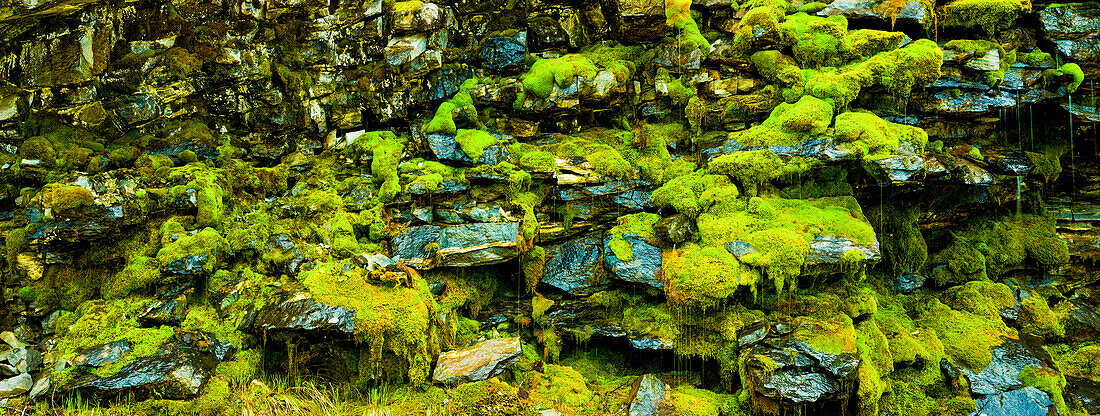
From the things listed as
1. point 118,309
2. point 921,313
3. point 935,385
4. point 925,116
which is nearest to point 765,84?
point 925,116

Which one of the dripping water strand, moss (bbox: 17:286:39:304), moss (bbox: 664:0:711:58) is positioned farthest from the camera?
moss (bbox: 664:0:711:58)

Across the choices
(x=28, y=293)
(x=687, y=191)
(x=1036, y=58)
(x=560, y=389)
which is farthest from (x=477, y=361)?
(x=1036, y=58)

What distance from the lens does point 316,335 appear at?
24.5 feet

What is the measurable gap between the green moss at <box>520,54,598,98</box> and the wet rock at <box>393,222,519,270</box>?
2.62 m

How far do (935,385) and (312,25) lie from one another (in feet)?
37.2

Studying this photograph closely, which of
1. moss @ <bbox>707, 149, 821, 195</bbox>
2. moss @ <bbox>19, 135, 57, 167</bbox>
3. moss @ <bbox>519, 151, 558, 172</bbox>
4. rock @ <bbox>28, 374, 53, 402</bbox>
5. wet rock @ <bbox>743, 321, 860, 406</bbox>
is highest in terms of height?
moss @ <bbox>19, 135, 57, 167</bbox>

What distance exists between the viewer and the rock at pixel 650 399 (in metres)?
7.22

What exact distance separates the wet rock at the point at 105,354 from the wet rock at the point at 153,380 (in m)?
0.22

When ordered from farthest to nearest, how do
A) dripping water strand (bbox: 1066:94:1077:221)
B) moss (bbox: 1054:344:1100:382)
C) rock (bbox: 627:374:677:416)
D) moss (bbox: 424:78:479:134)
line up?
moss (bbox: 424:78:479:134)
dripping water strand (bbox: 1066:94:1077:221)
moss (bbox: 1054:344:1100:382)
rock (bbox: 627:374:677:416)

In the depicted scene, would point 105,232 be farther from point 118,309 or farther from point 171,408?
point 171,408

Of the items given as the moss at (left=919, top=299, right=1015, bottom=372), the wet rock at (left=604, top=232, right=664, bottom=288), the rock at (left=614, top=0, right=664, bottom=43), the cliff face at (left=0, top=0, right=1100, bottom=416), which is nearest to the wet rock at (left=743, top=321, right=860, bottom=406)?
the cliff face at (left=0, top=0, right=1100, bottom=416)

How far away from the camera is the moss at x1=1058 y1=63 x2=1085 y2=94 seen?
8.94m

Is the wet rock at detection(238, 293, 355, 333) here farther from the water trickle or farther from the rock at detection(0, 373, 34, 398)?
the water trickle

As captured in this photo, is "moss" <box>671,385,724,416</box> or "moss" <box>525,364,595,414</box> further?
"moss" <box>525,364,595,414</box>
